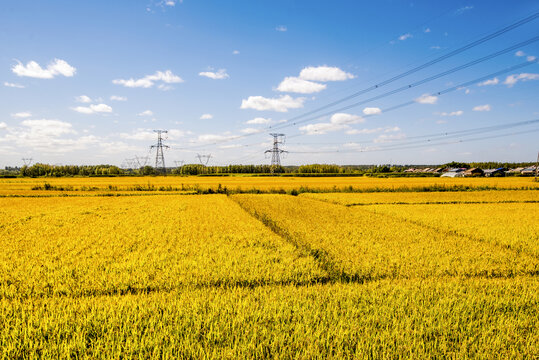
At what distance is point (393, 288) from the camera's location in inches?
248

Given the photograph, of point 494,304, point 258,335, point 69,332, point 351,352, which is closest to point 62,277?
point 69,332

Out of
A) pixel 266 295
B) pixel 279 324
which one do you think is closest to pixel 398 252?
pixel 266 295

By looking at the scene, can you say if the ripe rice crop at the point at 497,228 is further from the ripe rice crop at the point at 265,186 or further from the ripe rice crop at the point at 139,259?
the ripe rice crop at the point at 265,186

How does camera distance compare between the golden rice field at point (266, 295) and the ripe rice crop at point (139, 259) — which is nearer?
the golden rice field at point (266, 295)

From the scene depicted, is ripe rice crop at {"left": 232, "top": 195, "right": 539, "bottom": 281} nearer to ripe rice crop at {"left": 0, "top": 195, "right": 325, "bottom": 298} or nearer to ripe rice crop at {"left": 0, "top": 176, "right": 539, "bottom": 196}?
ripe rice crop at {"left": 0, "top": 195, "right": 325, "bottom": 298}

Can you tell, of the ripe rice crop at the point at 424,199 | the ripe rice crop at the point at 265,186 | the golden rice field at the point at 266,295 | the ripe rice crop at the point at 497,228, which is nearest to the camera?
the golden rice field at the point at 266,295

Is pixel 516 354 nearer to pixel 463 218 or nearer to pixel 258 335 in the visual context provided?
pixel 258 335

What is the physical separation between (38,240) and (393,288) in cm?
1292

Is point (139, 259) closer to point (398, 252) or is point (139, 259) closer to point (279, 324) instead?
point (279, 324)

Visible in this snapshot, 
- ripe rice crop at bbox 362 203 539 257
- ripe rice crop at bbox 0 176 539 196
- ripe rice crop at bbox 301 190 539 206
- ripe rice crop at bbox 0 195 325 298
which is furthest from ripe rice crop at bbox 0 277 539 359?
ripe rice crop at bbox 0 176 539 196

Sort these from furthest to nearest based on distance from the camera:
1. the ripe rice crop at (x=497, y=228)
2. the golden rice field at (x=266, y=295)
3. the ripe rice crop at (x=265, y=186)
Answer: the ripe rice crop at (x=265, y=186) < the ripe rice crop at (x=497, y=228) < the golden rice field at (x=266, y=295)

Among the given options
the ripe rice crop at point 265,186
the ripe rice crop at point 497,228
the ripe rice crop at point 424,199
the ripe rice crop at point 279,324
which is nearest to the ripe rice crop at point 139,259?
the ripe rice crop at point 279,324

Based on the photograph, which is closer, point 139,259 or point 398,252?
point 139,259

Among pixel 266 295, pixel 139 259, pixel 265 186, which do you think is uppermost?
pixel 265 186
